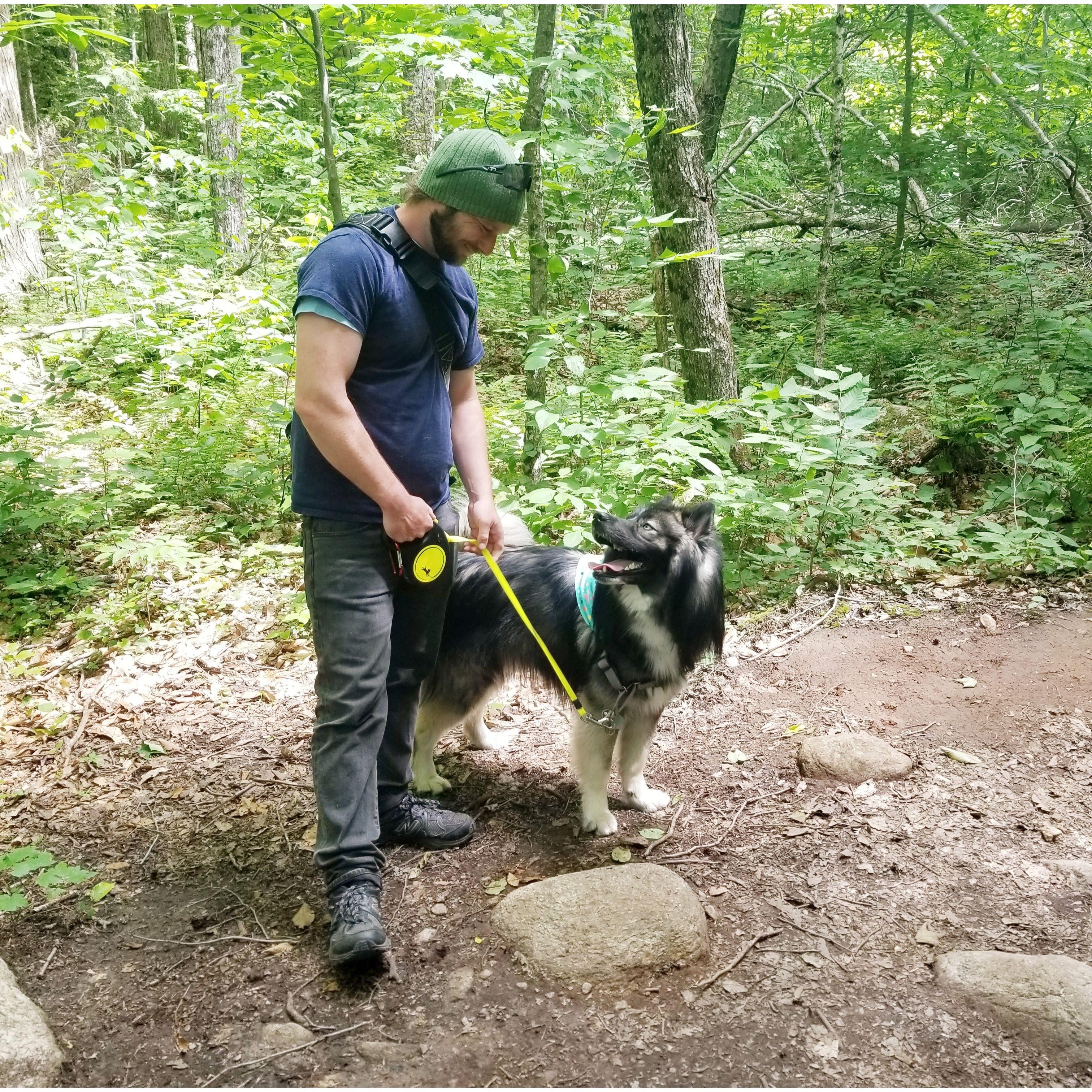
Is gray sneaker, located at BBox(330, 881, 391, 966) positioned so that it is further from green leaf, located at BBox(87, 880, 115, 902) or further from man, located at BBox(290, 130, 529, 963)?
green leaf, located at BBox(87, 880, 115, 902)

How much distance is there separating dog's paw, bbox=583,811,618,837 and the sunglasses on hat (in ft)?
7.67

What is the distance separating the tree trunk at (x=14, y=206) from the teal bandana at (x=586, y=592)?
6.63 metres

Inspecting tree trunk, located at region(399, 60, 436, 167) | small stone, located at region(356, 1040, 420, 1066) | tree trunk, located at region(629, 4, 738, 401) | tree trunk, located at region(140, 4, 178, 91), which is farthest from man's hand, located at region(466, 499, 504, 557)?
tree trunk, located at region(140, 4, 178, 91)

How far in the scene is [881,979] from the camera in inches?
92.1

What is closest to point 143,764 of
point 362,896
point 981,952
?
point 362,896

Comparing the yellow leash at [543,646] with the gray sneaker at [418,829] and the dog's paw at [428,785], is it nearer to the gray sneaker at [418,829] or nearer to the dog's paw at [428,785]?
the gray sneaker at [418,829]

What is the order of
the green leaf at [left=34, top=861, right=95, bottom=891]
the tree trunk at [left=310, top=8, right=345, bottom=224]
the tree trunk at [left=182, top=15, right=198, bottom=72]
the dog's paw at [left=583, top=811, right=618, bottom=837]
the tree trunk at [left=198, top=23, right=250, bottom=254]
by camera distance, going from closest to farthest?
the green leaf at [left=34, top=861, right=95, bottom=891], the dog's paw at [left=583, top=811, right=618, bottom=837], the tree trunk at [left=310, top=8, right=345, bottom=224], the tree trunk at [left=198, top=23, right=250, bottom=254], the tree trunk at [left=182, top=15, right=198, bottom=72]

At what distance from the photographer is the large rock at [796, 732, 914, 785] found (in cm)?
336

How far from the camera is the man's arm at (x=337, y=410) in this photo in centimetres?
220

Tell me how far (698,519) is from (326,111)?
3.68 metres

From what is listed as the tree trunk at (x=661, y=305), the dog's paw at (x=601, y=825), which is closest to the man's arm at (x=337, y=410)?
the dog's paw at (x=601, y=825)

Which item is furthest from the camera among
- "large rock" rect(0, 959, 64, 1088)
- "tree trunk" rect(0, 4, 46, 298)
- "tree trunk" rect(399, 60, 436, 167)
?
"tree trunk" rect(399, 60, 436, 167)

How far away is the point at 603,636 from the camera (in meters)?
3.08

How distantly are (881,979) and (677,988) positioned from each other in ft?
1.98
